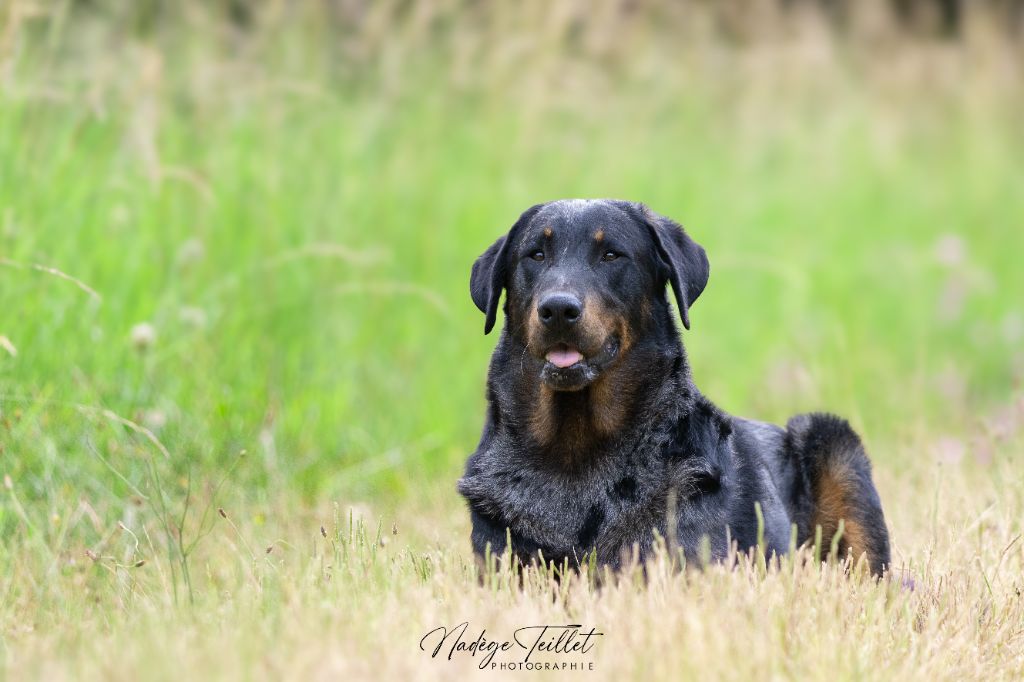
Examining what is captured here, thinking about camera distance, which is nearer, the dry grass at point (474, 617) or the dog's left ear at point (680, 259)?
the dry grass at point (474, 617)

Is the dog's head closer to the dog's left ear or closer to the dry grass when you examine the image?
the dog's left ear

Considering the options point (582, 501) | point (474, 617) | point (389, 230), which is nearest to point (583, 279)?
point (582, 501)

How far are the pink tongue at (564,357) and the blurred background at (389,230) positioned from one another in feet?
4.01

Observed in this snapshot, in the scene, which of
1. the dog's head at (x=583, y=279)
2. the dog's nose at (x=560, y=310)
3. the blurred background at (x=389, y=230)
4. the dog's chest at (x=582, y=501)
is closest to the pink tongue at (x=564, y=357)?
the dog's head at (x=583, y=279)

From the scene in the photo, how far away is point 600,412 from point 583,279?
426 millimetres

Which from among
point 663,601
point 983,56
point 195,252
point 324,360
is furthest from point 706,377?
point 983,56

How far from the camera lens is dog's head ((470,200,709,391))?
4008mm

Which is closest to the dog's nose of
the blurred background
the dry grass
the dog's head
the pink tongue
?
the dog's head

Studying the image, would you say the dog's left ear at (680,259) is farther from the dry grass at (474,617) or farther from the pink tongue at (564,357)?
the dry grass at (474,617)

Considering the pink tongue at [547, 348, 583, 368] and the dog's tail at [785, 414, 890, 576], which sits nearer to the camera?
the pink tongue at [547, 348, 583, 368]

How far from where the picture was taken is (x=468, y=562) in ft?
13.8

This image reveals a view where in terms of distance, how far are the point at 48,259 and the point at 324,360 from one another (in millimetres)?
1498

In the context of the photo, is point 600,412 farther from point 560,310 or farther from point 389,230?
point 389,230

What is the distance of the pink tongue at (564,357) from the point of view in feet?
13.3
